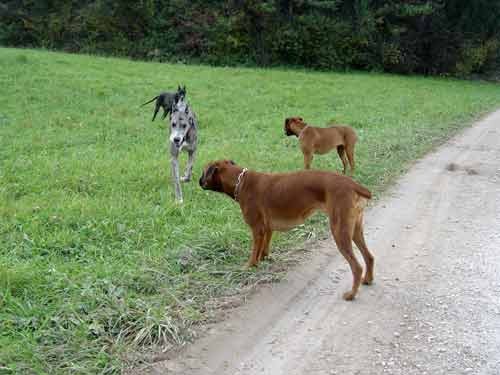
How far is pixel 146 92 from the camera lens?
16844mm

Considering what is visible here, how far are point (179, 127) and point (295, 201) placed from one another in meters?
3.10

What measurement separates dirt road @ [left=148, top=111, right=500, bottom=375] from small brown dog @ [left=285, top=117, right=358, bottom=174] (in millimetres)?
1985

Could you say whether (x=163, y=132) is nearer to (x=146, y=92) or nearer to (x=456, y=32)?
(x=146, y=92)

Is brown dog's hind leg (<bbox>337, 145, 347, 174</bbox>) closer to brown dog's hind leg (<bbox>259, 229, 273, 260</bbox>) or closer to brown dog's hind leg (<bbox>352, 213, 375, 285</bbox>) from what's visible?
brown dog's hind leg (<bbox>259, 229, 273, 260</bbox>)

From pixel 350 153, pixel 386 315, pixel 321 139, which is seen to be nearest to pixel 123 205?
pixel 321 139

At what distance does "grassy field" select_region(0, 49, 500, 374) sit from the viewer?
422 centimetres

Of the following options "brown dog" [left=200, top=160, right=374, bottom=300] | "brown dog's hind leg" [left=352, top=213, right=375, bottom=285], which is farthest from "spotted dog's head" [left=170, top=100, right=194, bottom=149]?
"brown dog's hind leg" [left=352, top=213, right=375, bottom=285]

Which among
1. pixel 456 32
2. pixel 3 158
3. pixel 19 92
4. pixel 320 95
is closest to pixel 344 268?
pixel 3 158

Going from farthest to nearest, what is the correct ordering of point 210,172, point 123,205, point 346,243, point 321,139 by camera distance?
point 321,139 < point 123,205 < point 210,172 < point 346,243

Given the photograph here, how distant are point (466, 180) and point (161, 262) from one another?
5.91 m

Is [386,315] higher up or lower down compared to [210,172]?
lower down

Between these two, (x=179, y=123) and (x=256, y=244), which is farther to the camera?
(x=179, y=123)

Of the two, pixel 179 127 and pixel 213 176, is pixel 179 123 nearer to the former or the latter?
pixel 179 127

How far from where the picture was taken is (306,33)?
2939cm
